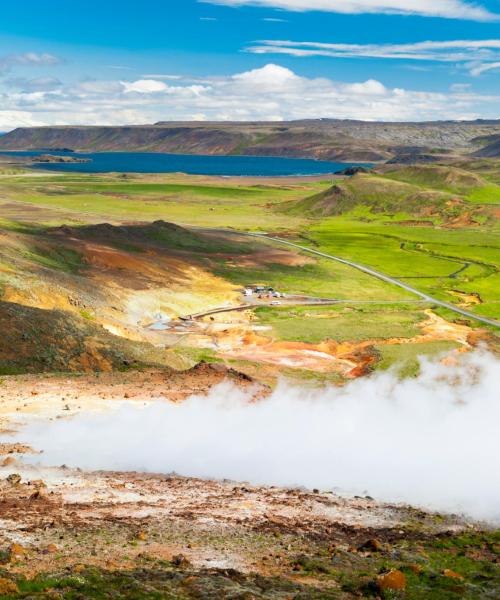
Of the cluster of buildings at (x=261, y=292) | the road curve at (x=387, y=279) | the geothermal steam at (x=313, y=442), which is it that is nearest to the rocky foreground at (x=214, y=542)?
the geothermal steam at (x=313, y=442)

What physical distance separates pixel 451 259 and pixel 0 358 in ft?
398

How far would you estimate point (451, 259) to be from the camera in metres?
158

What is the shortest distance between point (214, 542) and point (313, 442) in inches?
720

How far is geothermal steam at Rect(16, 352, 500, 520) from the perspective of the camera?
38.7 m

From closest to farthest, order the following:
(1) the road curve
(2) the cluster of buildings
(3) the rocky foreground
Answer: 1. (3) the rocky foreground
2. (1) the road curve
3. (2) the cluster of buildings

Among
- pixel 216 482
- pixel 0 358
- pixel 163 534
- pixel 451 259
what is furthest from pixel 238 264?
pixel 163 534

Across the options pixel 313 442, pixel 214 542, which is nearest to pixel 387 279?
pixel 313 442

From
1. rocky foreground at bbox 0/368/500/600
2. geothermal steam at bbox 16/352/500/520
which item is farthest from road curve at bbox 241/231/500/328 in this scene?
rocky foreground at bbox 0/368/500/600

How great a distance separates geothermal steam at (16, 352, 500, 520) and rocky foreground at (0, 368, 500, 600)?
2006 millimetres

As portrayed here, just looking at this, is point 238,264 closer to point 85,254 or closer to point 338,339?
point 85,254

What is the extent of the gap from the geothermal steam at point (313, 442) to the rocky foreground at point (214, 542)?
6.58 feet

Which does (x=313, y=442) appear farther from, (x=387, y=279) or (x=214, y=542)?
(x=387, y=279)

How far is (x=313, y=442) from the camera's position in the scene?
46.2m

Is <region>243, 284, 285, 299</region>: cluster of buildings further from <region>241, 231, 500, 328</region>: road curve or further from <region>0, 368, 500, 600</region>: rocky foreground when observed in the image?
<region>0, 368, 500, 600</region>: rocky foreground
